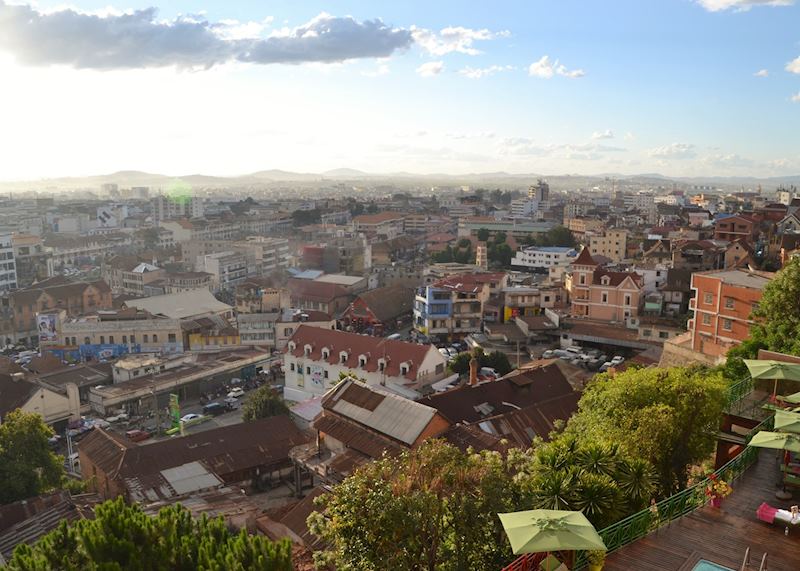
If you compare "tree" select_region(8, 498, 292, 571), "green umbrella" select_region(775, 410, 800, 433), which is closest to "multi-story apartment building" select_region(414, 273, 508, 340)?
"green umbrella" select_region(775, 410, 800, 433)

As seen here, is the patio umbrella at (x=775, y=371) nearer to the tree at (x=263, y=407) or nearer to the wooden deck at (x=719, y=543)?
the wooden deck at (x=719, y=543)

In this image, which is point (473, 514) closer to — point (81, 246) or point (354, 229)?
point (81, 246)

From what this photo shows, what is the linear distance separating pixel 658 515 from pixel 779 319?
1166 centimetres

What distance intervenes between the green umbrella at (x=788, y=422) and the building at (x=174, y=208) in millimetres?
107588

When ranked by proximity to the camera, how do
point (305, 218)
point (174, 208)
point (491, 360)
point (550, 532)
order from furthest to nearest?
1. point (174, 208)
2. point (305, 218)
3. point (491, 360)
4. point (550, 532)

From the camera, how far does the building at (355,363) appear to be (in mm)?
26516

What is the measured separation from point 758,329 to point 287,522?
1413 centimetres

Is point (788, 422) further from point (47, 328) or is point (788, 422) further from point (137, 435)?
point (47, 328)

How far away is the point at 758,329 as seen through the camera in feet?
61.1

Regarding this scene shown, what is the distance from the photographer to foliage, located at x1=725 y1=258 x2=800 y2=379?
1644 centimetres

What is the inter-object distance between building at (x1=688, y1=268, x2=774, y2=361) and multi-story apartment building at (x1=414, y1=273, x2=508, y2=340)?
15.1 m

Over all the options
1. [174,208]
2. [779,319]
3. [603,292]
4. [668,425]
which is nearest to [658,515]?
[668,425]

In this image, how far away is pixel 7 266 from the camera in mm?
51281

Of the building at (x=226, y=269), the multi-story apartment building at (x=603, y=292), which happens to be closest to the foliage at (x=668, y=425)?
the multi-story apartment building at (x=603, y=292)
